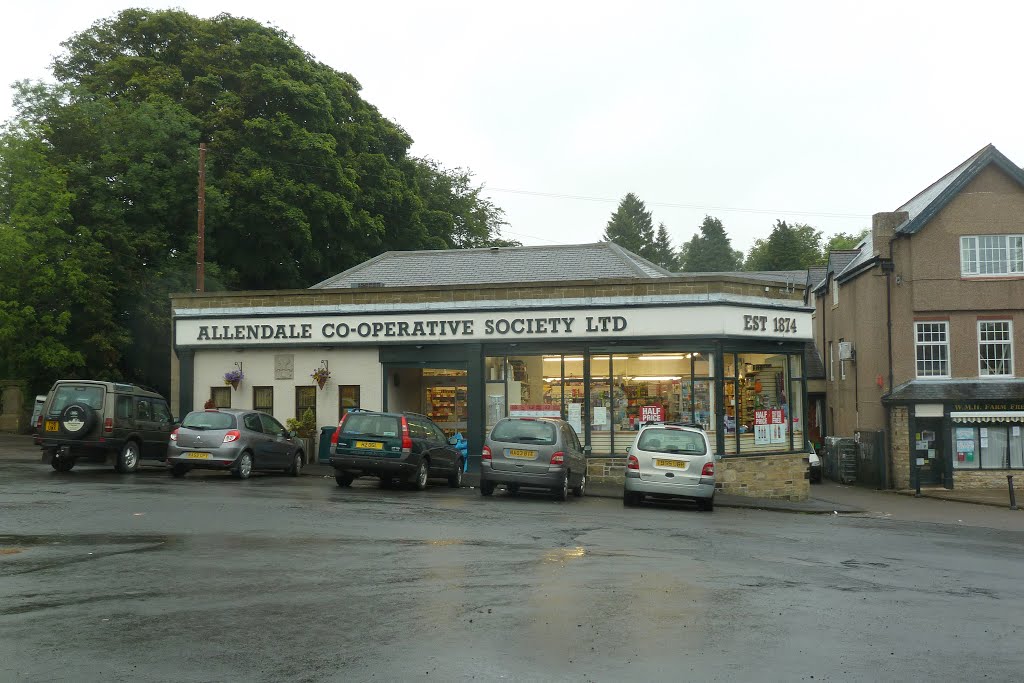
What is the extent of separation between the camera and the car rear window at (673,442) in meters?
19.2

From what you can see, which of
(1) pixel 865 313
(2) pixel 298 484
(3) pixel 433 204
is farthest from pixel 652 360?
(3) pixel 433 204

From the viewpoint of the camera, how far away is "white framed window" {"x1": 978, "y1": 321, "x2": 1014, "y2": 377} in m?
31.7

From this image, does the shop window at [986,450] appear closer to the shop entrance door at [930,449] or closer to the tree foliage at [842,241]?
the shop entrance door at [930,449]

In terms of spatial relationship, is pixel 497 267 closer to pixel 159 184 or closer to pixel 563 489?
pixel 563 489

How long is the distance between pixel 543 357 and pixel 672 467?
8028mm

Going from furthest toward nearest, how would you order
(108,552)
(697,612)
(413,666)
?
(108,552)
(697,612)
(413,666)

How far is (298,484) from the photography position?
68.6 ft

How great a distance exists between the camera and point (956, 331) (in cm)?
3181

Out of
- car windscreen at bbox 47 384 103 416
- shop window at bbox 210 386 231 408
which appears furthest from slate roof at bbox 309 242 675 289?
car windscreen at bbox 47 384 103 416

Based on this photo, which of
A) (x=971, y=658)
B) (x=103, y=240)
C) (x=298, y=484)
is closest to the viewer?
(x=971, y=658)

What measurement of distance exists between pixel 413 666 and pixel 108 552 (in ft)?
18.8

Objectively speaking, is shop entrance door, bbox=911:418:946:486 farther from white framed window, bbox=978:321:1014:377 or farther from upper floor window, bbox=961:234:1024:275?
upper floor window, bbox=961:234:1024:275

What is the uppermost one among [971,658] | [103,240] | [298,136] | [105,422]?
[298,136]

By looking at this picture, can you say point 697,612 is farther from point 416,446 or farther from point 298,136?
point 298,136
